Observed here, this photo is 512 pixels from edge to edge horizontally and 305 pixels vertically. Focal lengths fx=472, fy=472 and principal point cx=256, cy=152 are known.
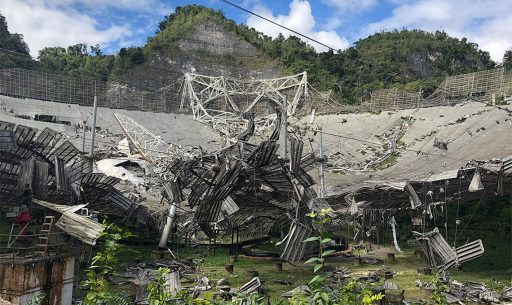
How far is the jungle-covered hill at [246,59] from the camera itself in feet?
232

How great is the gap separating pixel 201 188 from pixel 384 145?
95.7 feet

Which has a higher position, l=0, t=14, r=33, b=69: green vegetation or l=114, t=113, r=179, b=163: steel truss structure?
l=0, t=14, r=33, b=69: green vegetation

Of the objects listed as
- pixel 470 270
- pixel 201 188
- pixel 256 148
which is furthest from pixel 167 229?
pixel 470 270

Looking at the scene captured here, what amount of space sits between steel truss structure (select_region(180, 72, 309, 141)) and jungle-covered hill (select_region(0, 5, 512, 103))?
918cm

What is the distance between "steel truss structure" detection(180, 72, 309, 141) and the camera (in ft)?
184

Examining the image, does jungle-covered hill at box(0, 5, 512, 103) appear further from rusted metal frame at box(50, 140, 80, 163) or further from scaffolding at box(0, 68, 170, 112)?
rusted metal frame at box(50, 140, 80, 163)

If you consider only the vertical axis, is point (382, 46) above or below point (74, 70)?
above

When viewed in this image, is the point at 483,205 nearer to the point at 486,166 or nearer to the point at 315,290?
the point at 486,166

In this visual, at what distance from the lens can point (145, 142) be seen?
151ft

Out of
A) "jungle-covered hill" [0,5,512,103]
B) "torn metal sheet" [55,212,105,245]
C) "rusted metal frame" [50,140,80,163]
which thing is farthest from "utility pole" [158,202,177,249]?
"jungle-covered hill" [0,5,512,103]

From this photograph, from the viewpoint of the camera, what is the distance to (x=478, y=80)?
4691cm

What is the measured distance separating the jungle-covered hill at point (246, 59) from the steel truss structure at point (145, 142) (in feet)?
65.7

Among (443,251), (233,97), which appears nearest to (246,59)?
(233,97)

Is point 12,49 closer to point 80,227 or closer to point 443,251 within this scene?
point 80,227
